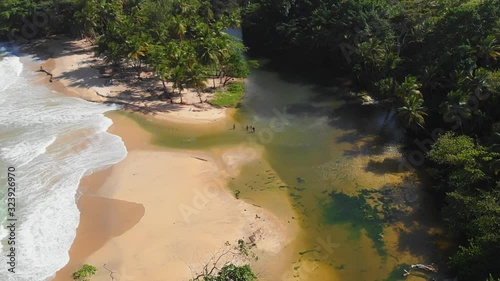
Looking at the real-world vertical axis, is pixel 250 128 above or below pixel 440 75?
below

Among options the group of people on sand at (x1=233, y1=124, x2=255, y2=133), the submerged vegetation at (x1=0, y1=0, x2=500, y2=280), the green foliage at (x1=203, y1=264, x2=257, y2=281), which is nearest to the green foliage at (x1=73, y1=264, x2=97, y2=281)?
the green foliage at (x1=203, y1=264, x2=257, y2=281)

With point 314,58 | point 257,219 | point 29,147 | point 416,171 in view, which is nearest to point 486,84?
point 416,171

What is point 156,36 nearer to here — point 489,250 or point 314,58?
point 314,58

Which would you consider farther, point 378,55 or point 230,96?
point 230,96

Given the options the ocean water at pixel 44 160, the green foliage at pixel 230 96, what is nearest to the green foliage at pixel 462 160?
the green foliage at pixel 230 96

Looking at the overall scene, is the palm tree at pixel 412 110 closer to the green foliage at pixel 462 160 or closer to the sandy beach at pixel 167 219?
the green foliage at pixel 462 160

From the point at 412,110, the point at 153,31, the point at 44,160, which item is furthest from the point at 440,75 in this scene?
the point at 44,160

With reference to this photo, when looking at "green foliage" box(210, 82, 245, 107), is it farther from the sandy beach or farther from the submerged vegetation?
the sandy beach

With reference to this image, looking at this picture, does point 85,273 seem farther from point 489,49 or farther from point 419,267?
point 489,49
